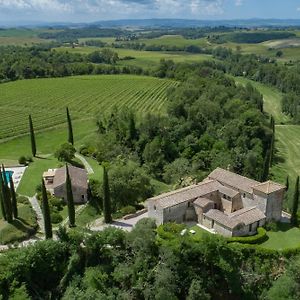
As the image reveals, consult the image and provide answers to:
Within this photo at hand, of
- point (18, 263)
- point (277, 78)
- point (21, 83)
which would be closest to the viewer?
point (18, 263)

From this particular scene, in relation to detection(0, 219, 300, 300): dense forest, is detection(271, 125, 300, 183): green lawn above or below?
below

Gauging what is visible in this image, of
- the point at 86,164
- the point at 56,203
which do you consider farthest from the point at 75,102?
the point at 56,203

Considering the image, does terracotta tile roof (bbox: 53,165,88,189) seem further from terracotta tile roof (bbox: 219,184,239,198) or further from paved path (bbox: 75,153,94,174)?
terracotta tile roof (bbox: 219,184,239,198)

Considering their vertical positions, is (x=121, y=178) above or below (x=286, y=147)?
above

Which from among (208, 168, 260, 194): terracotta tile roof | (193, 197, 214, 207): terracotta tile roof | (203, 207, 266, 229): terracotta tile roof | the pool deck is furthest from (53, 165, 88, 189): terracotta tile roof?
(203, 207, 266, 229): terracotta tile roof

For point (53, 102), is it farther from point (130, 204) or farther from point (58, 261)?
point (58, 261)

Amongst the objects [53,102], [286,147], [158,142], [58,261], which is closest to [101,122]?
[158,142]
